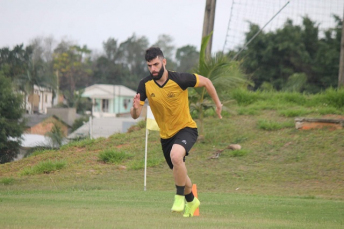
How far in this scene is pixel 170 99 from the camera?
8242 mm

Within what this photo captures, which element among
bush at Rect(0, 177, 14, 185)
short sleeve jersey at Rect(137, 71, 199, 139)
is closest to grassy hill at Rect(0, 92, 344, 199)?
bush at Rect(0, 177, 14, 185)

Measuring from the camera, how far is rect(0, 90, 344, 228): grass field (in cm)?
1149

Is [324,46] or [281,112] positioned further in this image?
[324,46]

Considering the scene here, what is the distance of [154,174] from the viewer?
61.3ft

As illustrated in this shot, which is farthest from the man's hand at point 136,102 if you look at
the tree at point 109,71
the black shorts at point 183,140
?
the tree at point 109,71

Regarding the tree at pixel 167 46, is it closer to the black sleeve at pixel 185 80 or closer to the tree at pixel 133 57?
the tree at pixel 133 57

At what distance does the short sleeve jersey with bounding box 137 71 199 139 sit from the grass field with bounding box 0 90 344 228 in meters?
1.38

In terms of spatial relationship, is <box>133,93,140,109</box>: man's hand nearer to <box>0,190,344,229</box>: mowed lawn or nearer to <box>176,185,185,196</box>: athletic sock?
<box>176,185,185,196</box>: athletic sock

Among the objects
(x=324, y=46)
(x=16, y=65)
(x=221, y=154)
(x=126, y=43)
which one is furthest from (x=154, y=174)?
(x=126, y=43)

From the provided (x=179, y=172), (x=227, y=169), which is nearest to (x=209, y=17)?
(x=227, y=169)

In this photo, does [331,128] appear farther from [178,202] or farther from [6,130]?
[6,130]

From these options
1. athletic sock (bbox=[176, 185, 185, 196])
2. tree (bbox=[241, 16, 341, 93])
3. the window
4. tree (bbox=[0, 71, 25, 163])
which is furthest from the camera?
the window

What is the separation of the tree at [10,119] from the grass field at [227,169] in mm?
11116

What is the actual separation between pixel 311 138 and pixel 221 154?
3.04 meters
